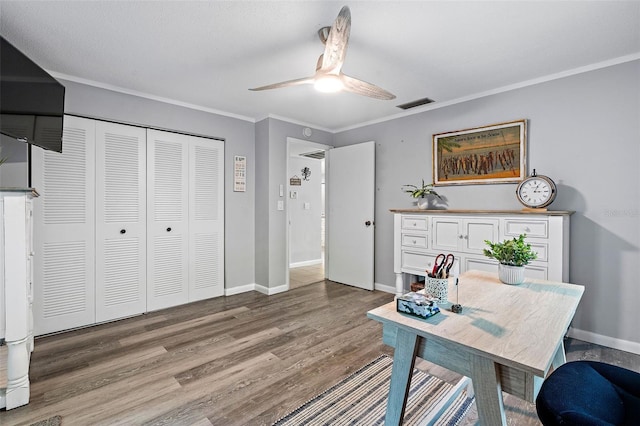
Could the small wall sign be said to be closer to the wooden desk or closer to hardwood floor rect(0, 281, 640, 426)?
hardwood floor rect(0, 281, 640, 426)

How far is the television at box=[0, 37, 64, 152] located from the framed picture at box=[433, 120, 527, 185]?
361 centimetres

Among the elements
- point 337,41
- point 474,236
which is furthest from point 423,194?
point 337,41

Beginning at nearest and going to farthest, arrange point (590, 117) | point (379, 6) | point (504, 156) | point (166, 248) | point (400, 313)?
point (400, 313)
point (379, 6)
point (590, 117)
point (504, 156)
point (166, 248)

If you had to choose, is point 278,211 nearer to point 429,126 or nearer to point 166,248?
point 166,248

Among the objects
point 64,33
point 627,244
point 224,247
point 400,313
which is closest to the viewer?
point 400,313

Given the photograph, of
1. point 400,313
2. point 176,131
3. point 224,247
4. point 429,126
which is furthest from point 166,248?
point 429,126

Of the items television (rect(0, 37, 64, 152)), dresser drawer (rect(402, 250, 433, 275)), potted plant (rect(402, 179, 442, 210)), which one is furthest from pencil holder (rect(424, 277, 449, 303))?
television (rect(0, 37, 64, 152))

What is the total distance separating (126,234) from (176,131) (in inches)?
49.8

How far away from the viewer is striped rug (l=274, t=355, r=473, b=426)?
1.67 m

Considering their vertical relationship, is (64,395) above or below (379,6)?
below

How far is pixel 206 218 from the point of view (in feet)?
12.5

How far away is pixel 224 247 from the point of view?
4000 millimetres

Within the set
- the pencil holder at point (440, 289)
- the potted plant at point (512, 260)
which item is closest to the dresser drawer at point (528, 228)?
the potted plant at point (512, 260)

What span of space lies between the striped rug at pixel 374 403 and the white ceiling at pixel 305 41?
224 centimetres
